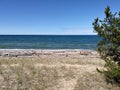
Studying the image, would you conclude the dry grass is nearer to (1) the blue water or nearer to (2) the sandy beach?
(2) the sandy beach

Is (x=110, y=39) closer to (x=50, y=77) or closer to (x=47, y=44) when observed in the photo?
(x=50, y=77)

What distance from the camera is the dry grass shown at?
52.4 ft

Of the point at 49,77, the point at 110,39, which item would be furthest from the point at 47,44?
the point at 110,39

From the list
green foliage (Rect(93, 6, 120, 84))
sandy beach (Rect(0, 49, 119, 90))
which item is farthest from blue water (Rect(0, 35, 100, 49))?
green foliage (Rect(93, 6, 120, 84))

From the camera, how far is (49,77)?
675 inches

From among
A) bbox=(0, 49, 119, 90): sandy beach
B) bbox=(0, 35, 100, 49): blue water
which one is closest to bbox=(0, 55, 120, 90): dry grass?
bbox=(0, 49, 119, 90): sandy beach

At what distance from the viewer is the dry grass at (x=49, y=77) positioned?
16.0 meters

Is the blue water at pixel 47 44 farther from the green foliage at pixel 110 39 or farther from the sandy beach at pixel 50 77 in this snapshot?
the green foliage at pixel 110 39

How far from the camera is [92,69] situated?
18750 mm

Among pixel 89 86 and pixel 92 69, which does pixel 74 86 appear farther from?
pixel 92 69

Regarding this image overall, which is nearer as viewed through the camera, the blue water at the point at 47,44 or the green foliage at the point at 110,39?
the green foliage at the point at 110,39

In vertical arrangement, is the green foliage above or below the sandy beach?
above

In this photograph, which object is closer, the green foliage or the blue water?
the green foliage

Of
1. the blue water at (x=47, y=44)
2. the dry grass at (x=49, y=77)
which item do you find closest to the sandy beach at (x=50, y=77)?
the dry grass at (x=49, y=77)
